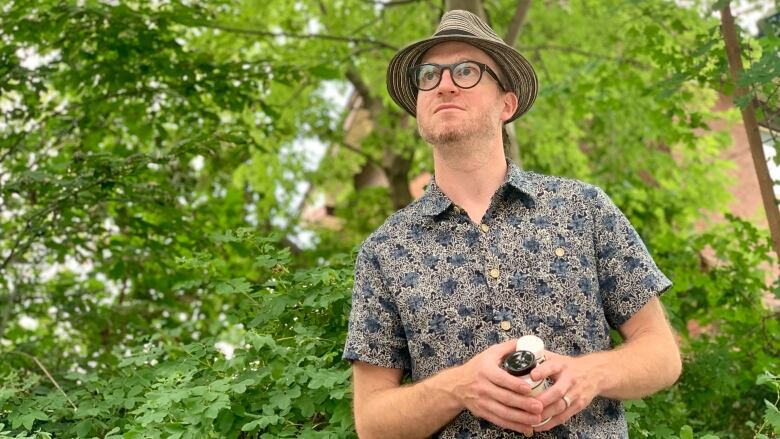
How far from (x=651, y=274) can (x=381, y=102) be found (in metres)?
14.8

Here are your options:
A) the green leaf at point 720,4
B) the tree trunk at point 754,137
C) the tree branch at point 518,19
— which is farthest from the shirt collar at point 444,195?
the tree branch at point 518,19

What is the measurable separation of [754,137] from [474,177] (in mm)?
2680

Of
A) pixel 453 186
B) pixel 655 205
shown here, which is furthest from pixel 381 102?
pixel 453 186

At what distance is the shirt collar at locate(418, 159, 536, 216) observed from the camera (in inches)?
113

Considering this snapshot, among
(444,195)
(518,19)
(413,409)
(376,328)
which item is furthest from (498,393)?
(518,19)

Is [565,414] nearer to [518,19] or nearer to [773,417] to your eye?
[773,417]

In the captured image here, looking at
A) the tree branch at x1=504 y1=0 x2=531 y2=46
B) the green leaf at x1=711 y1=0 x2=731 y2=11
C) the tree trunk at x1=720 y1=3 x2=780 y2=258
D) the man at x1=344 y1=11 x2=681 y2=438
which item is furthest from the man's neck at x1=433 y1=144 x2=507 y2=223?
the tree branch at x1=504 y1=0 x2=531 y2=46

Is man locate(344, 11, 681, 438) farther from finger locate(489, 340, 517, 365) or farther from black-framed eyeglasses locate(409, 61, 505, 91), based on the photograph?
finger locate(489, 340, 517, 365)

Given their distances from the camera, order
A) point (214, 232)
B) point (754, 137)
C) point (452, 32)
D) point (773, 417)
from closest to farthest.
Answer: point (452, 32) → point (773, 417) → point (754, 137) → point (214, 232)

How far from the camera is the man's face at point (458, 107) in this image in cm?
285

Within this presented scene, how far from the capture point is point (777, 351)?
237 inches

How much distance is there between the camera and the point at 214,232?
7570 millimetres

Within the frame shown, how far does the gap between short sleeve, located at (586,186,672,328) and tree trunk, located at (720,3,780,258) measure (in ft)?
7.92

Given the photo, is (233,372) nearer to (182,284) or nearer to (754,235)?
(182,284)
